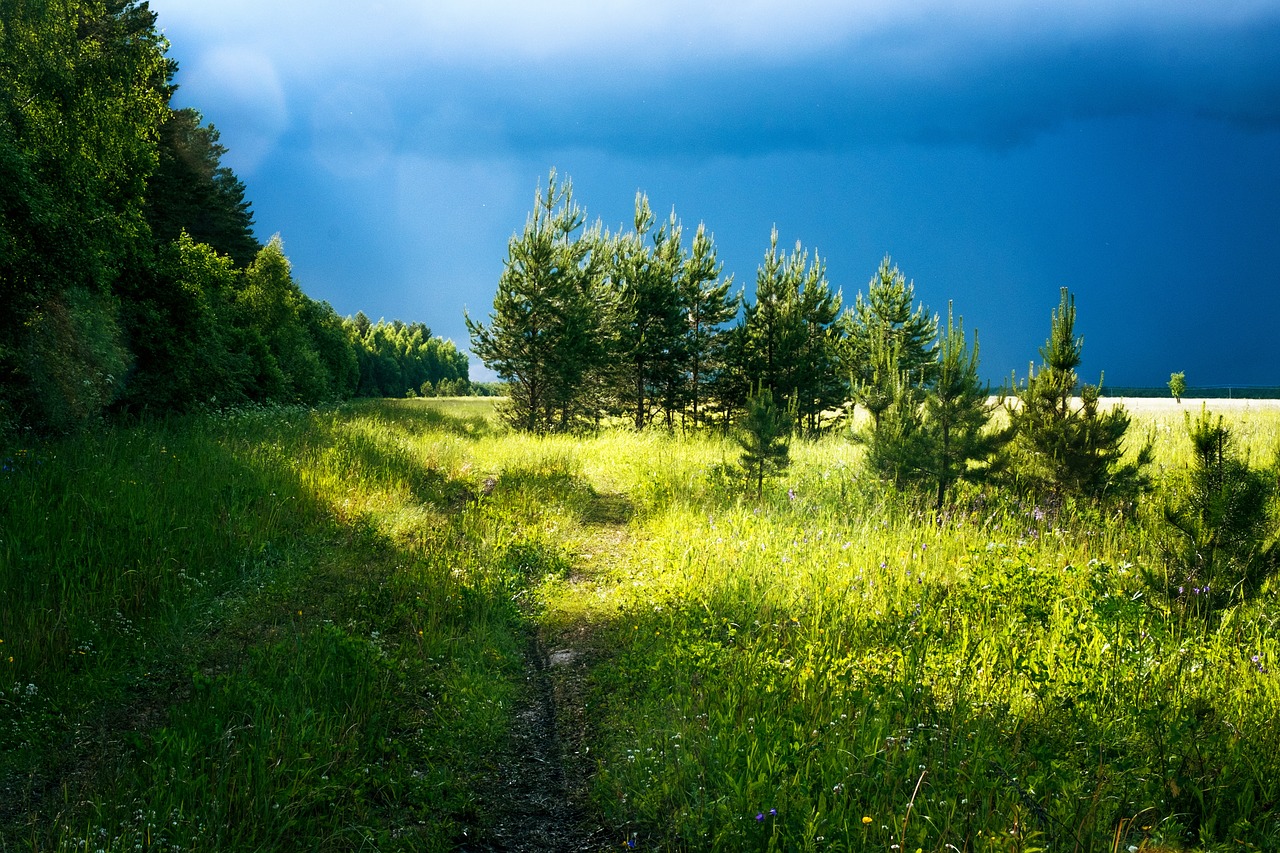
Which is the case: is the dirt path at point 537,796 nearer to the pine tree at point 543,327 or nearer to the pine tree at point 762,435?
the pine tree at point 762,435

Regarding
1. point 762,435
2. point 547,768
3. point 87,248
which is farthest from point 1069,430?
point 87,248

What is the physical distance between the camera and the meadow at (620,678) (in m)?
3.27

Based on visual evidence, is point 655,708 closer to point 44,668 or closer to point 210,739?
point 210,739

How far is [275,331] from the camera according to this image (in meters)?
32.1

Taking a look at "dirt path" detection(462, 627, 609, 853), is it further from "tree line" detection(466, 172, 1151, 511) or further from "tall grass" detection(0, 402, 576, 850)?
"tree line" detection(466, 172, 1151, 511)

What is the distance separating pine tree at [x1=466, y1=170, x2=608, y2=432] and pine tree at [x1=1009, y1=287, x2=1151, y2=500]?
55.0 ft

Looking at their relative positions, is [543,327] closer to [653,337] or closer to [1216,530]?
[653,337]

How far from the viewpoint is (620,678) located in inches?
196

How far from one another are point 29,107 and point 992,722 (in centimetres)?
1519

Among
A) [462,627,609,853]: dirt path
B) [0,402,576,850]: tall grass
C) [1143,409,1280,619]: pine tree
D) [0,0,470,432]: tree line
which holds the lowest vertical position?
[462,627,609,853]: dirt path

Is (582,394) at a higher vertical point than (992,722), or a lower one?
higher

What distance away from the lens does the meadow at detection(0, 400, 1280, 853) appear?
3.27 metres

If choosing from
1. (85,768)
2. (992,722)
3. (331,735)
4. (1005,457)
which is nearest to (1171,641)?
(992,722)

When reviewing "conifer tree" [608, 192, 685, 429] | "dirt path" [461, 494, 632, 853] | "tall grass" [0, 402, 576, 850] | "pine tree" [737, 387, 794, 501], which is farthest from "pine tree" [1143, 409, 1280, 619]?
"conifer tree" [608, 192, 685, 429]
